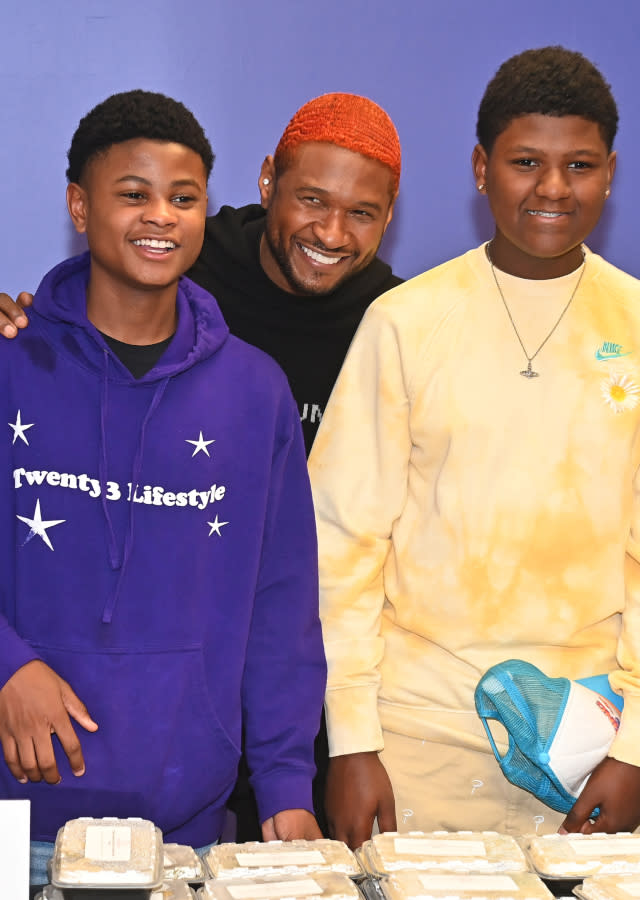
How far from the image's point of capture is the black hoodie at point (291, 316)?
2037 mm

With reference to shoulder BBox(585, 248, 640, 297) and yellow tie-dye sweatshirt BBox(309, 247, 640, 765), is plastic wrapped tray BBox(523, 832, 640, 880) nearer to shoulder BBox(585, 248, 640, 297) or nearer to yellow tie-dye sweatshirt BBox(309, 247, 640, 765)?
A: yellow tie-dye sweatshirt BBox(309, 247, 640, 765)

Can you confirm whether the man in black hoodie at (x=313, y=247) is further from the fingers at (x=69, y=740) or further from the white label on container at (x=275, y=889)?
the white label on container at (x=275, y=889)

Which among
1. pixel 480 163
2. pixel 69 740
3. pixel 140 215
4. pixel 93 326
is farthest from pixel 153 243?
pixel 69 740

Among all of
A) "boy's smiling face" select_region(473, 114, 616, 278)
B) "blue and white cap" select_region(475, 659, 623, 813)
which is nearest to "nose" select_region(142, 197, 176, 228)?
"boy's smiling face" select_region(473, 114, 616, 278)

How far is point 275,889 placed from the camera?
50.3 inches

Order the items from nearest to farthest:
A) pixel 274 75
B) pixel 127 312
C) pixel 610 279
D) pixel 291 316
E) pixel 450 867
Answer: pixel 450 867 < pixel 127 312 < pixel 610 279 < pixel 291 316 < pixel 274 75

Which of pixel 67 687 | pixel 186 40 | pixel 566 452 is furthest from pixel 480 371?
pixel 186 40

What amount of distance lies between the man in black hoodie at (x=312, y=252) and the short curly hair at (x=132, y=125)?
0.93ft

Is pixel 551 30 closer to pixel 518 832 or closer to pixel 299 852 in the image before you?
pixel 518 832

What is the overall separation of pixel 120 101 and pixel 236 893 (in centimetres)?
110

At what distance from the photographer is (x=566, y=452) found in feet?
5.88

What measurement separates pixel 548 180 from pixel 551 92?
14 cm

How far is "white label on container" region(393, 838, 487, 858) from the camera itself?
54.4 inches

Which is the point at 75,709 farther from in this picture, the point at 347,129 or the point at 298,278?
the point at 347,129
